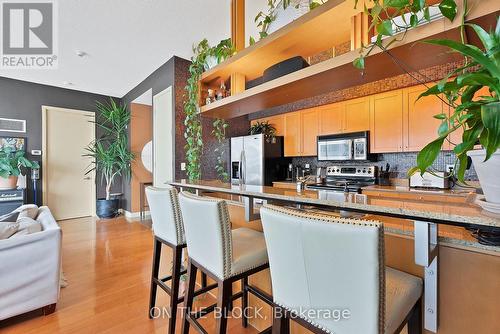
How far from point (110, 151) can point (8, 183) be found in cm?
162

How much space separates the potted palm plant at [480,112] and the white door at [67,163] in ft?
19.7

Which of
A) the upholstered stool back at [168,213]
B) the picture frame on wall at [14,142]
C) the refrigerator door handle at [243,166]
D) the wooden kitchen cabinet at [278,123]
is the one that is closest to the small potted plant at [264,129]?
the wooden kitchen cabinet at [278,123]

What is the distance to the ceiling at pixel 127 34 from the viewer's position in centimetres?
245

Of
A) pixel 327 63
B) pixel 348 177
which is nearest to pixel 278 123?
pixel 348 177

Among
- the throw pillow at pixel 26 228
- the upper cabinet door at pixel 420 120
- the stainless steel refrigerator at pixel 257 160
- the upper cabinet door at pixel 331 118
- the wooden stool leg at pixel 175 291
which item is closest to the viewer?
the wooden stool leg at pixel 175 291

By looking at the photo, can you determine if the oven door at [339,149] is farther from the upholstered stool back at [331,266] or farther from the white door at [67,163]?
the white door at [67,163]

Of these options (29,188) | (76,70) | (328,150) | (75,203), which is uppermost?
(76,70)

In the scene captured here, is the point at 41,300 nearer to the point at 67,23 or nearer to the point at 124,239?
the point at 124,239

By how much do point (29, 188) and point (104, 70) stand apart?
8.74 feet

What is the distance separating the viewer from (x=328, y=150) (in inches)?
136

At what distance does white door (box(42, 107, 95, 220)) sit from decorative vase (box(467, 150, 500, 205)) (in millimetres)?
6099

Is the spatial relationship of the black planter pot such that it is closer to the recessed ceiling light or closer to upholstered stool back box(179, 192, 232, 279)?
the recessed ceiling light

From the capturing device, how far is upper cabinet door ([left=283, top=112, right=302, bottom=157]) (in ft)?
12.7

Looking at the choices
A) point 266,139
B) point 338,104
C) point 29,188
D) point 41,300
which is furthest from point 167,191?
point 29,188
